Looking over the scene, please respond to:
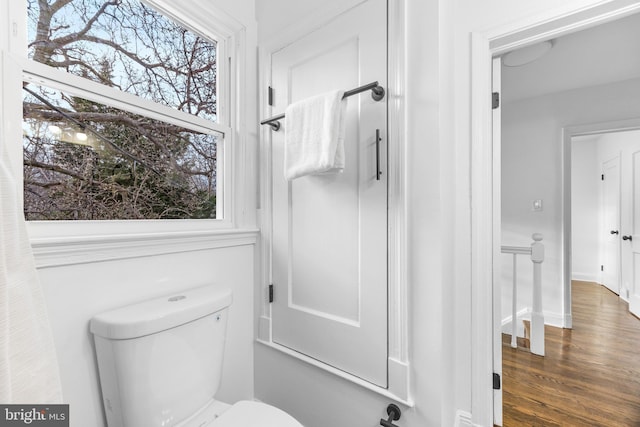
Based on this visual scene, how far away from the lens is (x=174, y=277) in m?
1.18

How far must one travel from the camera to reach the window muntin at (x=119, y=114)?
942 mm

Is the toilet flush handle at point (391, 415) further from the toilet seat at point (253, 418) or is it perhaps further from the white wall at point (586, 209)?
the white wall at point (586, 209)

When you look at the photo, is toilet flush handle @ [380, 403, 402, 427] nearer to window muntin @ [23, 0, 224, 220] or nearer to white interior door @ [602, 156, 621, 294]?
window muntin @ [23, 0, 224, 220]

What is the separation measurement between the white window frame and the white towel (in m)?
0.38

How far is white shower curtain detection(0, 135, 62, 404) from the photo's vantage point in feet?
1.62

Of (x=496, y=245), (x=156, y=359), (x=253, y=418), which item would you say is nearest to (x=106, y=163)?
(x=156, y=359)

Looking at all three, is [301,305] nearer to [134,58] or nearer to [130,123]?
[130,123]

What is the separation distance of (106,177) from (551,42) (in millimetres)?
2731

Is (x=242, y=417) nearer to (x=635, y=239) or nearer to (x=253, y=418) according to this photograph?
(x=253, y=418)

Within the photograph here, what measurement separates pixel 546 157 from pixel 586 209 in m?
2.49

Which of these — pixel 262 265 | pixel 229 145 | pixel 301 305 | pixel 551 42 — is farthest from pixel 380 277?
pixel 551 42

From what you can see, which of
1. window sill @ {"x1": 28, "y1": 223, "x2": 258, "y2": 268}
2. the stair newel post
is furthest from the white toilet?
the stair newel post

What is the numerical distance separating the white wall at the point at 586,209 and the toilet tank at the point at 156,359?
5.69 metres

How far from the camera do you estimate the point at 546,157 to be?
9.69ft
